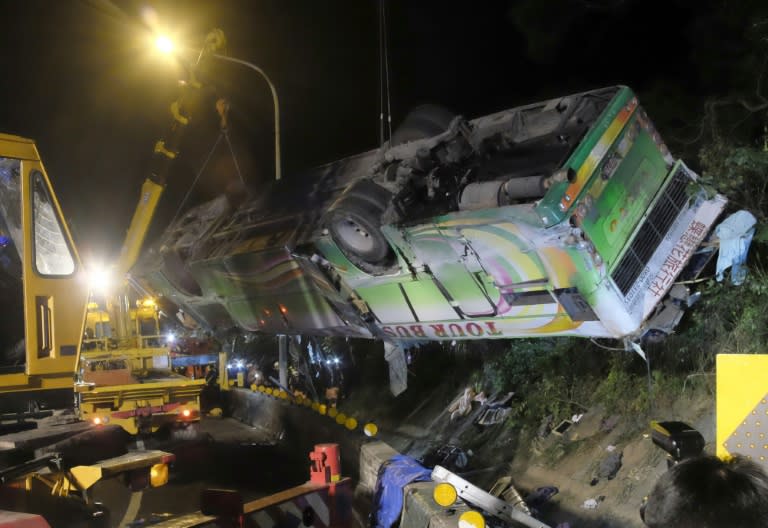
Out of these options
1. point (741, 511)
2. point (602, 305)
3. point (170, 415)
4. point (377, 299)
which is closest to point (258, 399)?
point (170, 415)

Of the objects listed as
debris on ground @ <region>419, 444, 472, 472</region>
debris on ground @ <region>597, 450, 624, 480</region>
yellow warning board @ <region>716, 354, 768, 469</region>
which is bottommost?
debris on ground @ <region>419, 444, 472, 472</region>

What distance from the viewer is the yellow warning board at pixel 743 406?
271 centimetres

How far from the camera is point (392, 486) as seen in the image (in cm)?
592

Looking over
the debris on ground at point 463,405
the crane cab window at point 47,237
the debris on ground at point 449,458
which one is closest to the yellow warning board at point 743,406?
the crane cab window at point 47,237

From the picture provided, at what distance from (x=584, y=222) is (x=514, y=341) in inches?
157

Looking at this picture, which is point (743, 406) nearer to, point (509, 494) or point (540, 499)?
point (509, 494)

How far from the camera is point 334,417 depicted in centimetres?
1034

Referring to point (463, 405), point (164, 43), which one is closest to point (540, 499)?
point (463, 405)

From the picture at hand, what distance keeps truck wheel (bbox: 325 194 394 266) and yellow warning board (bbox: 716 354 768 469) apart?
4755 mm

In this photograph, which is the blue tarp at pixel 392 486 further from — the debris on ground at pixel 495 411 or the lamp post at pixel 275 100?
the lamp post at pixel 275 100

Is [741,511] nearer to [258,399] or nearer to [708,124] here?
[708,124]

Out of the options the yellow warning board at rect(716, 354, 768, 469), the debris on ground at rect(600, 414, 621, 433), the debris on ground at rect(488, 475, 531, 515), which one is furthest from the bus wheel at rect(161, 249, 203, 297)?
the yellow warning board at rect(716, 354, 768, 469)

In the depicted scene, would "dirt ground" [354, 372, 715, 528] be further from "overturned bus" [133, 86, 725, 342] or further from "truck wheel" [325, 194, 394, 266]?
"truck wheel" [325, 194, 394, 266]

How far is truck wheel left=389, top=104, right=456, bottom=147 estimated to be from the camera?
7.62 meters
